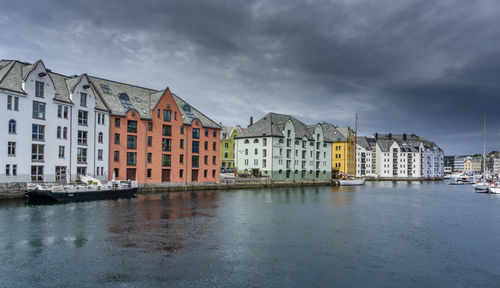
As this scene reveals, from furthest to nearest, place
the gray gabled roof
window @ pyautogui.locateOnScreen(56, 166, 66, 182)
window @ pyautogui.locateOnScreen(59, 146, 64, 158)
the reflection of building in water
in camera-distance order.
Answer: the gray gabled roof
window @ pyautogui.locateOnScreen(59, 146, 64, 158)
window @ pyautogui.locateOnScreen(56, 166, 66, 182)
the reflection of building in water

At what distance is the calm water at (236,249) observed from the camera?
19.7 metres

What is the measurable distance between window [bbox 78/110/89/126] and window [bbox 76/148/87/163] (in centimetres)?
447

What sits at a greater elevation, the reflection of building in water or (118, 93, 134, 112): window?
(118, 93, 134, 112): window

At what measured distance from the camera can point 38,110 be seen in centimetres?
5325

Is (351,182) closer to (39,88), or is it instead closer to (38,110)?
(38,110)

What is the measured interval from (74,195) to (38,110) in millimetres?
14830

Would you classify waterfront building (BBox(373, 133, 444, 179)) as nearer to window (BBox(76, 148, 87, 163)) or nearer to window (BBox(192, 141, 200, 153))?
window (BBox(192, 141, 200, 153))

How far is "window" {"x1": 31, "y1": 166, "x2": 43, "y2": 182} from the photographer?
51438 mm

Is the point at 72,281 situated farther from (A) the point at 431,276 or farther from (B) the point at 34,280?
(A) the point at 431,276

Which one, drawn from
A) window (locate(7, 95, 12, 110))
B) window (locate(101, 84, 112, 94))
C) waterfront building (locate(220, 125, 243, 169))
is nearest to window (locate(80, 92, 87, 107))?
window (locate(101, 84, 112, 94))

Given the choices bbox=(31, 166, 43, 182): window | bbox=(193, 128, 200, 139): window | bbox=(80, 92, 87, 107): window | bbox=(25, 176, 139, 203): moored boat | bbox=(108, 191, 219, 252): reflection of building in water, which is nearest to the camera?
bbox=(108, 191, 219, 252): reflection of building in water

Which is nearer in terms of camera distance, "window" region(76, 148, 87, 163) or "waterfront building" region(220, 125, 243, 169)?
"window" region(76, 148, 87, 163)

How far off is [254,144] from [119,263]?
85.8 metres

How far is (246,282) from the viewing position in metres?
19.1
